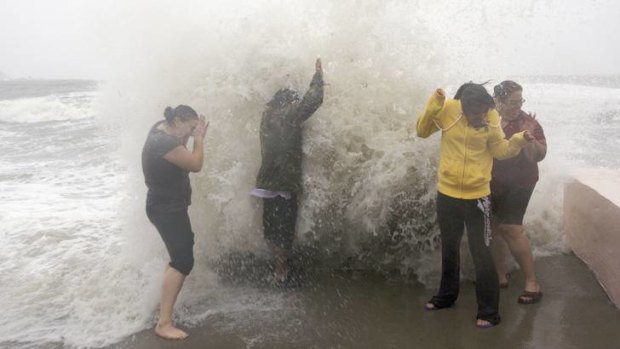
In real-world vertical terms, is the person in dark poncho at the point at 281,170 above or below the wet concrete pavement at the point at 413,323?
above

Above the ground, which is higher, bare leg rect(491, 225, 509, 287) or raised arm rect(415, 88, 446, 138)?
raised arm rect(415, 88, 446, 138)

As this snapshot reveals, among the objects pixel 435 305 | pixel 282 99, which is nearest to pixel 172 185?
pixel 282 99

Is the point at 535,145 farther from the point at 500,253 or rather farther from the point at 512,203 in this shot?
the point at 500,253

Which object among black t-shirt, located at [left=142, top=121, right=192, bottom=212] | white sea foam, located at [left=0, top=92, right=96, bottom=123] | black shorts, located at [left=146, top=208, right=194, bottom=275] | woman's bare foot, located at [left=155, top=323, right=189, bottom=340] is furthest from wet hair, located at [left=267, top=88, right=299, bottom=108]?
white sea foam, located at [left=0, top=92, right=96, bottom=123]

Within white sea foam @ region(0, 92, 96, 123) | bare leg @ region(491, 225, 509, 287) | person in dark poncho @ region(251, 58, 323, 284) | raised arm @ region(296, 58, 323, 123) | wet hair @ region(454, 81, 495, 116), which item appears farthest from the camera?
white sea foam @ region(0, 92, 96, 123)

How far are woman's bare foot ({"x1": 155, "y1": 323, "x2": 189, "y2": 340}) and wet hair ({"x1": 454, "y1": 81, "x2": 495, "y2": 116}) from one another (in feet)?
8.97

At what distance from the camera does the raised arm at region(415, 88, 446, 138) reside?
3689 mm

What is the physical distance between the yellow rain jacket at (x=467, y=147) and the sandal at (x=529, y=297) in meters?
1.05

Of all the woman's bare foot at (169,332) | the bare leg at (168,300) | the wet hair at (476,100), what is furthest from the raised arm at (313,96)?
the woman's bare foot at (169,332)

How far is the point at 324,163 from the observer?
5164 mm

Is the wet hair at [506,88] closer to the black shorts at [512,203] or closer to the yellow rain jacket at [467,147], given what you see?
the yellow rain jacket at [467,147]

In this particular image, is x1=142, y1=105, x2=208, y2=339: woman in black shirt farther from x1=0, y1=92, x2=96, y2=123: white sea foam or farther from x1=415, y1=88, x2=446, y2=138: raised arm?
x1=0, y1=92, x2=96, y2=123: white sea foam

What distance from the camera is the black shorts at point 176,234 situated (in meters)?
3.94

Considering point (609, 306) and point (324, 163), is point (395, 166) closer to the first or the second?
point (324, 163)
